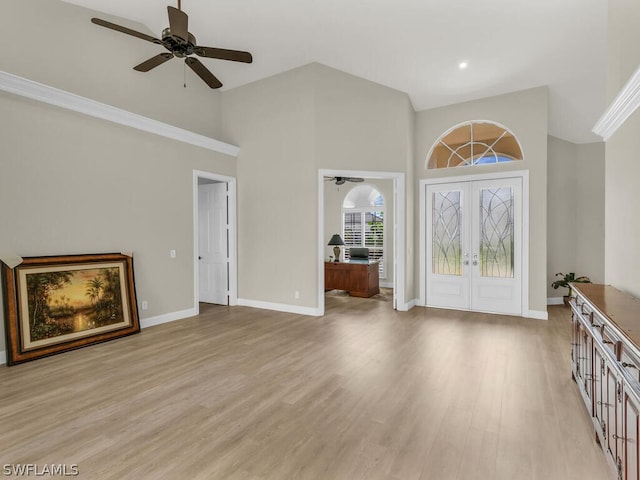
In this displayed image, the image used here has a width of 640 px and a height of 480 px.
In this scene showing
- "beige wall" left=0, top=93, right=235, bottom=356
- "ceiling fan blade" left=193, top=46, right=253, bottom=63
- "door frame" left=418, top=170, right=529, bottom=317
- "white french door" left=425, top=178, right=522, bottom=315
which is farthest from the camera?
"white french door" left=425, top=178, right=522, bottom=315

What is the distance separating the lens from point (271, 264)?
237 inches

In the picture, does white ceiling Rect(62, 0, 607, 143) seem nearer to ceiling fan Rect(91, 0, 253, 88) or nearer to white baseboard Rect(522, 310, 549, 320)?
ceiling fan Rect(91, 0, 253, 88)

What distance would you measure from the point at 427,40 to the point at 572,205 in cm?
468

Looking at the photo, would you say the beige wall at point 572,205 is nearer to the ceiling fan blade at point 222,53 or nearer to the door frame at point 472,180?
the door frame at point 472,180

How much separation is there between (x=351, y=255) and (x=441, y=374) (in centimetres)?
478

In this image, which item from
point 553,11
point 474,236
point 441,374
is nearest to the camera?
point 441,374

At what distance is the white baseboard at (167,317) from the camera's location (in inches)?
194

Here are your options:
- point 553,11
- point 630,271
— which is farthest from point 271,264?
point 553,11

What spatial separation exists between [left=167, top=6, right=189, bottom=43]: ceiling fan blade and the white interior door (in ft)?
11.1

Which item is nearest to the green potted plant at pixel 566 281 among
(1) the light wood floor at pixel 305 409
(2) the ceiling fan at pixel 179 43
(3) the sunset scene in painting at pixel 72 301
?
(1) the light wood floor at pixel 305 409

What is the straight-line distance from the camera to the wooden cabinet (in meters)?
1.51

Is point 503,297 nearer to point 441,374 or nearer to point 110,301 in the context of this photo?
point 441,374

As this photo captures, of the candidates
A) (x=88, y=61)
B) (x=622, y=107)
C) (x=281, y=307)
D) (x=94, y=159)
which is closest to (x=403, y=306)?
(x=281, y=307)

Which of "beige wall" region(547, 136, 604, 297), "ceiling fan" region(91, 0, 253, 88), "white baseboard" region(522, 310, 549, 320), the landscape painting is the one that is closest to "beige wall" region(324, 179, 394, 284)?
"beige wall" region(547, 136, 604, 297)
